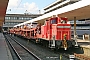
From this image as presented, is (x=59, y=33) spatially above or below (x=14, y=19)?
below

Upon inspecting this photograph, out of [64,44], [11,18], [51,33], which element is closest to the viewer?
[64,44]

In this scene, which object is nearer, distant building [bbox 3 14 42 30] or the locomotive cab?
the locomotive cab

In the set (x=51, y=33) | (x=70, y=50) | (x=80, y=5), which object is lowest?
(x=70, y=50)

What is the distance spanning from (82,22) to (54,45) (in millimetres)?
56673

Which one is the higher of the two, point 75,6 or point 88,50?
point 75,6

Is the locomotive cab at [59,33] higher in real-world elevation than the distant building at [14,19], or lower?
lower

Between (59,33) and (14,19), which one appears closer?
(59,33)

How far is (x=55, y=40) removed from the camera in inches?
750

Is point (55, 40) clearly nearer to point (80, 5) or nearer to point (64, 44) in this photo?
point (64, 44)

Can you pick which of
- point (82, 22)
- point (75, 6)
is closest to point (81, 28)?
point (82, 22)

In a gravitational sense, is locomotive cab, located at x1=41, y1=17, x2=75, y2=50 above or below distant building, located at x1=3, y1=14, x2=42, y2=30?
below

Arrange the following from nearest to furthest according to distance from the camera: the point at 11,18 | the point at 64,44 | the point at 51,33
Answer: the point at 64,44 → the point at 51,33 → the point at 11,18

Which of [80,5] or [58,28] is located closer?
[58,28]

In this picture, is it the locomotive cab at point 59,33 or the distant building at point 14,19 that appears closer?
the locomotive cab at point 59,33
